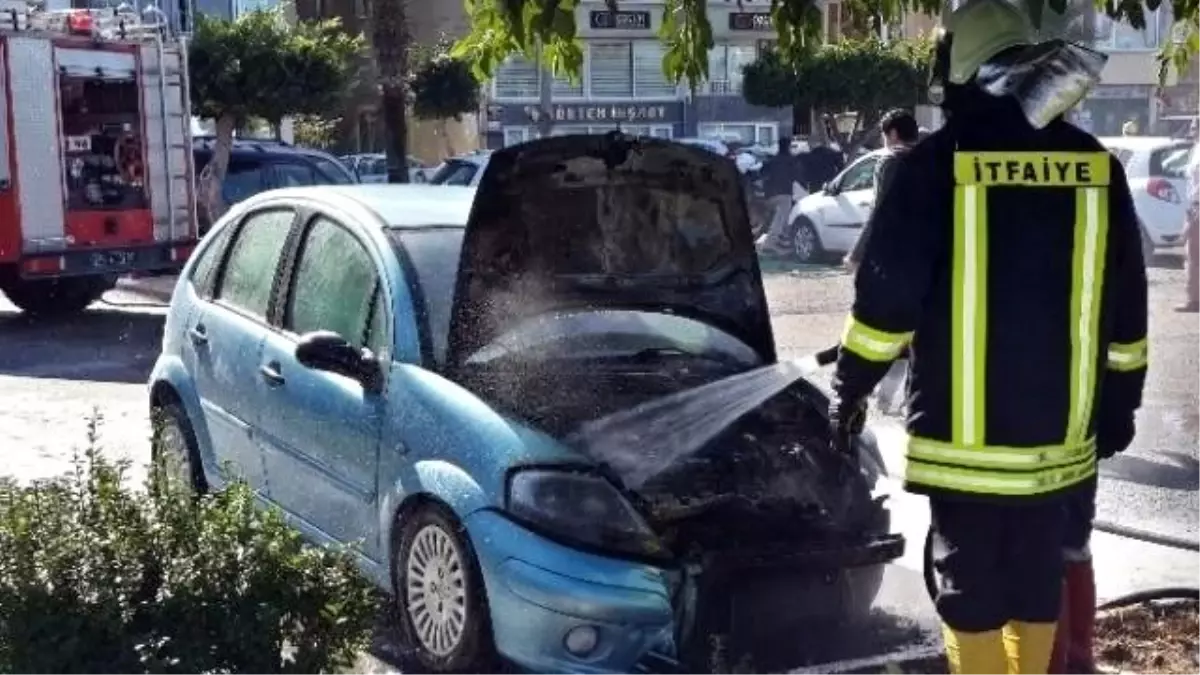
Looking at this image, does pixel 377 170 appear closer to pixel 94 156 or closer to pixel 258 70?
pixel 258 70

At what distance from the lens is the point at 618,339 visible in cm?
562

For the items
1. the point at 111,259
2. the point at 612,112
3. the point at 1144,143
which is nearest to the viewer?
the point at 111,259

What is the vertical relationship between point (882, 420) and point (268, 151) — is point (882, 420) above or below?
below

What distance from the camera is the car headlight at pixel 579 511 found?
470 cm

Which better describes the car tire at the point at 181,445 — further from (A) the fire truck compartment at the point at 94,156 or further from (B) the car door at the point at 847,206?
(B) the car door at the point at 847,206

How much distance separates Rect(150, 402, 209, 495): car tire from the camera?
6547 mm

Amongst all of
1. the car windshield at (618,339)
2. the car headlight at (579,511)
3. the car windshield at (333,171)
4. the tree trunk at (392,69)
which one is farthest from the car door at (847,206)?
the car headlight at (579,511)

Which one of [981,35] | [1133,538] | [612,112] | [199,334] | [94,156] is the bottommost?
[1133,538]

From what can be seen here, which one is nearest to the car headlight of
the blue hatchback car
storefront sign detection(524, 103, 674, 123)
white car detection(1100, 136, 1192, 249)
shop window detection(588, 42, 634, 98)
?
the blue hatchback car

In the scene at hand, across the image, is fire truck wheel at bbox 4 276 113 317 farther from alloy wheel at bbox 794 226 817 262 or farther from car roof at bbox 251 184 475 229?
car roof at bbox 251 184 475 229

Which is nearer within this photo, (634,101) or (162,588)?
(162,588)

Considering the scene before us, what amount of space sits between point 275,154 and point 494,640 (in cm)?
1312

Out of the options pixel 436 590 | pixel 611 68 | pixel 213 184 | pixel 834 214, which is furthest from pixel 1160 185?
pixel 611 68

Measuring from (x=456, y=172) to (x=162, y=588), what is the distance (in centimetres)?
1866
